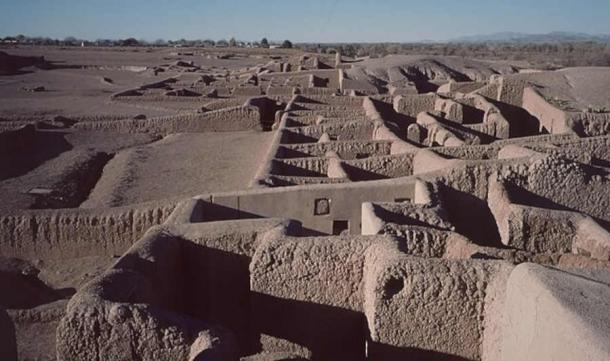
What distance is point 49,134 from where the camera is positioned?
2356 centimetres

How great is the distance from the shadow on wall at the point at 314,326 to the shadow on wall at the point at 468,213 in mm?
3728

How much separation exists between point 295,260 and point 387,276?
1.28m

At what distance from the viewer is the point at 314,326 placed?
7504 mm

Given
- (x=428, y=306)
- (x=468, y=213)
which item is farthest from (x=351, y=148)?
(x=428, y=306)

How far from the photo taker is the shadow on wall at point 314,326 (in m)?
7.38

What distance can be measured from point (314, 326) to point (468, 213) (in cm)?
456

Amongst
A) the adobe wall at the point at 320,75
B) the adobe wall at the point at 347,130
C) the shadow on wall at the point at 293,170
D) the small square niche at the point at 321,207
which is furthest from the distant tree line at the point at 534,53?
the small square niche at the point at 321,207

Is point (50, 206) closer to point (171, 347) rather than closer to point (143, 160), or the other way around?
point (143, 160)

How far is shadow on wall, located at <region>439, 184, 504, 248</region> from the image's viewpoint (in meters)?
10.5

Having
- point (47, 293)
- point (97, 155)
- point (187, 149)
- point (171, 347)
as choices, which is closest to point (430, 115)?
point (187, 149)

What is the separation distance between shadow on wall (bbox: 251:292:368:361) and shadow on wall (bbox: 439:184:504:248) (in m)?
3.73

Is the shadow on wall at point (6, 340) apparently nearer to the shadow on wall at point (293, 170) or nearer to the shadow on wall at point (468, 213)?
the shadow on wall at point (468, 213)

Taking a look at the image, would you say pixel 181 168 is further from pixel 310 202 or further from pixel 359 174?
pixel 310 202

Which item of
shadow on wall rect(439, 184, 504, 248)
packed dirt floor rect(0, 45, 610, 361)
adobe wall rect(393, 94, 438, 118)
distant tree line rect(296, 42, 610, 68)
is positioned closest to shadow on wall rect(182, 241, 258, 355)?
packed dirt floor rect(0, 45, 610, 361)
